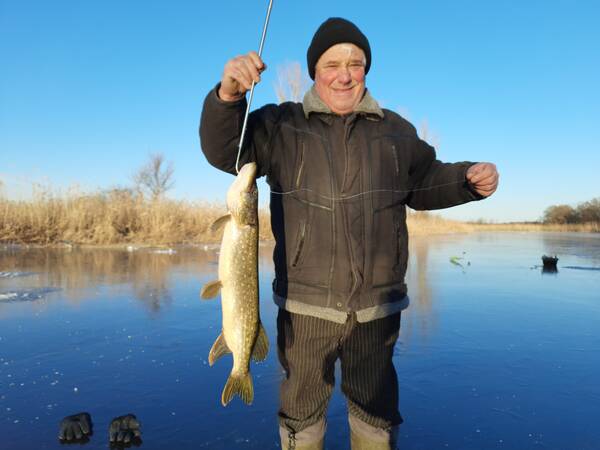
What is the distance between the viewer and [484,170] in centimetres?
266

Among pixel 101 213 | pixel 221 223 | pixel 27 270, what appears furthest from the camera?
pixel 101 213

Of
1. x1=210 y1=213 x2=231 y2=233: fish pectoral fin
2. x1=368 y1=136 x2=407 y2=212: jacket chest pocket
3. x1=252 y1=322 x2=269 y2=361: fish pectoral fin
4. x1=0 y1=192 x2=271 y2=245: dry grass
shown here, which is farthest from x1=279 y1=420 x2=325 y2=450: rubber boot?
x1=0 y1=192 x2=271 y2=245: dry grass

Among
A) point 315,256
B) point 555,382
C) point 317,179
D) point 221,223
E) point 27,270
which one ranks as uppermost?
point 317,179

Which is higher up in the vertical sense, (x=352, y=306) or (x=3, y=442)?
(x=352, y=306)

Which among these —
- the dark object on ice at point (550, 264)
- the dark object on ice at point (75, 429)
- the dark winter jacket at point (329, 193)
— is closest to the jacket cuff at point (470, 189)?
the dark winter jacket at point (329, 193)

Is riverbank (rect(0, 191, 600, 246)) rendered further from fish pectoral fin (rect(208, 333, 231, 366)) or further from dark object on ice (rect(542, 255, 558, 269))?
fish pectoral fin (rect(208, 333, 231, 366))

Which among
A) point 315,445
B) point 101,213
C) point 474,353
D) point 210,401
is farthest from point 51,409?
point 101,213

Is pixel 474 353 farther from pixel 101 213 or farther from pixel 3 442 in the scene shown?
pixel 101 213

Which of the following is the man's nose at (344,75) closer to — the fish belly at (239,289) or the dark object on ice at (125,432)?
the fish belly at (239,289)

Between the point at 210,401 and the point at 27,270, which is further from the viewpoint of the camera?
the point at 27,270

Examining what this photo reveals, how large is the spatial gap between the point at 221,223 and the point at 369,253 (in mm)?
872

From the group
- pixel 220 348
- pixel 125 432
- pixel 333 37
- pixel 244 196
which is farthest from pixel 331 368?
pixel 333 37

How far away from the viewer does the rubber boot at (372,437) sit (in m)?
2.51

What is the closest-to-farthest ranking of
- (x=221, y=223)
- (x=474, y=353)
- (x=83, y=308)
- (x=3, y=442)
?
(x=221, y=223) < (x=3, y=442) < (x=474, y=353) < (x=83, y=308)
